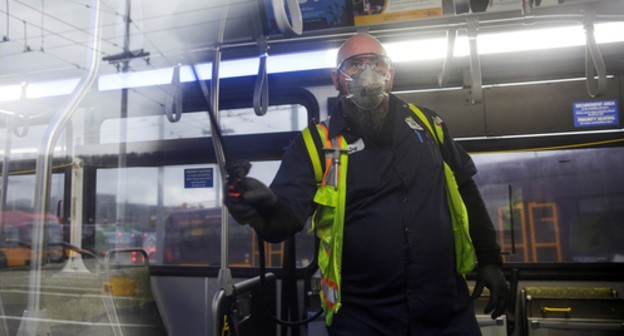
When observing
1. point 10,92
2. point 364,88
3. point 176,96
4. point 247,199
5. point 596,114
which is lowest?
point 247,199

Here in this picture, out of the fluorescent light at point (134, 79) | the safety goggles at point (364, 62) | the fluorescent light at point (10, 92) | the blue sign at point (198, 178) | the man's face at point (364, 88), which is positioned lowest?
the blue sign at point (198, 178)

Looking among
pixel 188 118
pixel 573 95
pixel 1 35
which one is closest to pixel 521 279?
pixel 573 95

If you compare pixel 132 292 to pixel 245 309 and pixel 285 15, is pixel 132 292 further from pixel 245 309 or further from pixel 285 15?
pixel 285 15

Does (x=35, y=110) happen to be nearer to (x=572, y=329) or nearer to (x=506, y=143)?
(x=506, y=143)

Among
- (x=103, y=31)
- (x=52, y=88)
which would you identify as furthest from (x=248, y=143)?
(x=52, y=88)

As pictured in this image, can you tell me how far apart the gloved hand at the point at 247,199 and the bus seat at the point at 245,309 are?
2.83 ft

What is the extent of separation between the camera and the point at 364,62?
80.9 inches

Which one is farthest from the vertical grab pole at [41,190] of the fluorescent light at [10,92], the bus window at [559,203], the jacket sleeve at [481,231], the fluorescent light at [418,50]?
the bus window at [559,203]

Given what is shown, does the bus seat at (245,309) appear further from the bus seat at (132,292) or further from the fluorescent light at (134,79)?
Result: the fluorescent light at (134,79)

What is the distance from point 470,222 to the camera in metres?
2.08

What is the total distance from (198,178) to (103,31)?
4.47 feet

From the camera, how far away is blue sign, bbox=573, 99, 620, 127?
10.2ft

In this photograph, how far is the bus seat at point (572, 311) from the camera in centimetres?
292

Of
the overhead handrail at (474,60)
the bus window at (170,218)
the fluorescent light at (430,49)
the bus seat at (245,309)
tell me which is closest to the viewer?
the bus seat at (245,309)
